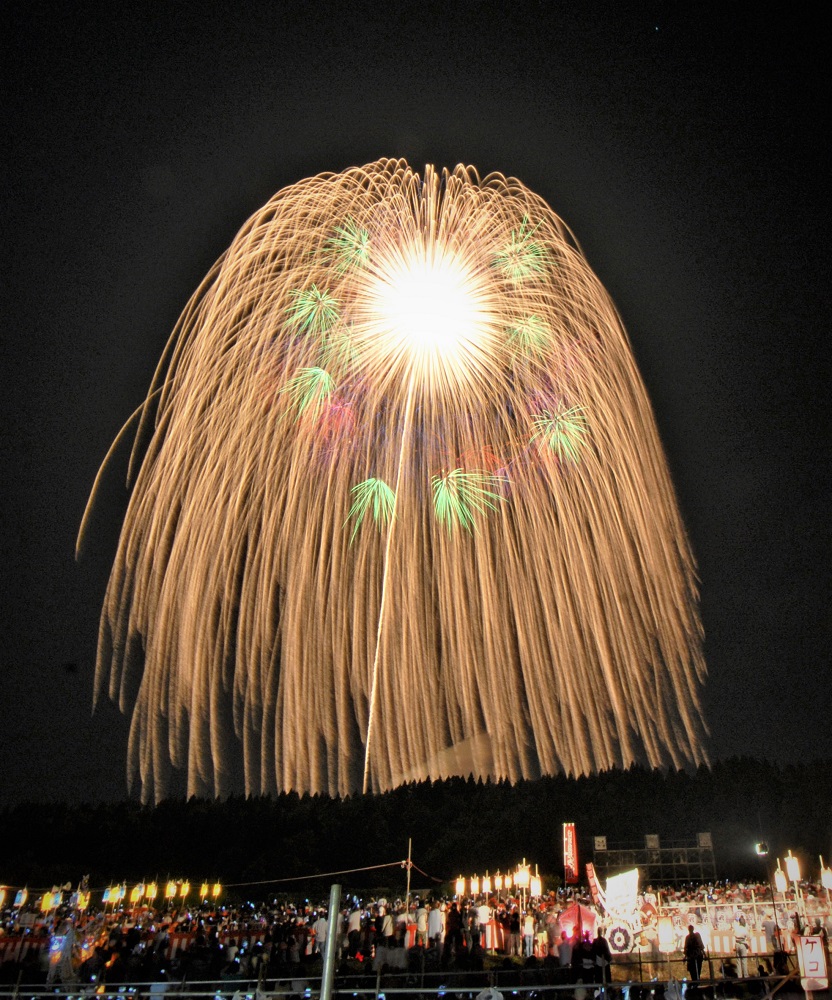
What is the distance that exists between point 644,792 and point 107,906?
57941mm

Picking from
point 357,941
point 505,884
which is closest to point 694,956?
point 357,941

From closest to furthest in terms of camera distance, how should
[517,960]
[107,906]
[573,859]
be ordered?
[517,960]
[573,859]
[107,906]

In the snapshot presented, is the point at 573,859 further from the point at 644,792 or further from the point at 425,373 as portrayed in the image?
the point at 644,792

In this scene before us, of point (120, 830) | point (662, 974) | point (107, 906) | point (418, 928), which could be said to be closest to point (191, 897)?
point (107, 906)

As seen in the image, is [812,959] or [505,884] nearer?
[812,959]

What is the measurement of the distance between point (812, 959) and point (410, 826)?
8087 cm

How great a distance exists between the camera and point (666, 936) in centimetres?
2255

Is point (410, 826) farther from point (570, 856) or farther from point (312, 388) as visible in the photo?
point (312, 388)

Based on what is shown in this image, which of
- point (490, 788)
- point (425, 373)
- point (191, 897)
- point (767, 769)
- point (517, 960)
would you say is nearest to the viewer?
point (517, 960)

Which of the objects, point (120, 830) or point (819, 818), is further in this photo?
point (120, 830)

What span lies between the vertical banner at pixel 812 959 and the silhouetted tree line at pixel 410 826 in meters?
66.4

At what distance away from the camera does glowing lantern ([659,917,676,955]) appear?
2228 centimetres

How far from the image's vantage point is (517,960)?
19.6m

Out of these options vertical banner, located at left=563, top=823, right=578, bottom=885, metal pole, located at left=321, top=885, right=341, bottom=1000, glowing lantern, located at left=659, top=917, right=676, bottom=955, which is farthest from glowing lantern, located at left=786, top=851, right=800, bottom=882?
metal pole, located at left=321, top=885, right=341, bottom=1000
